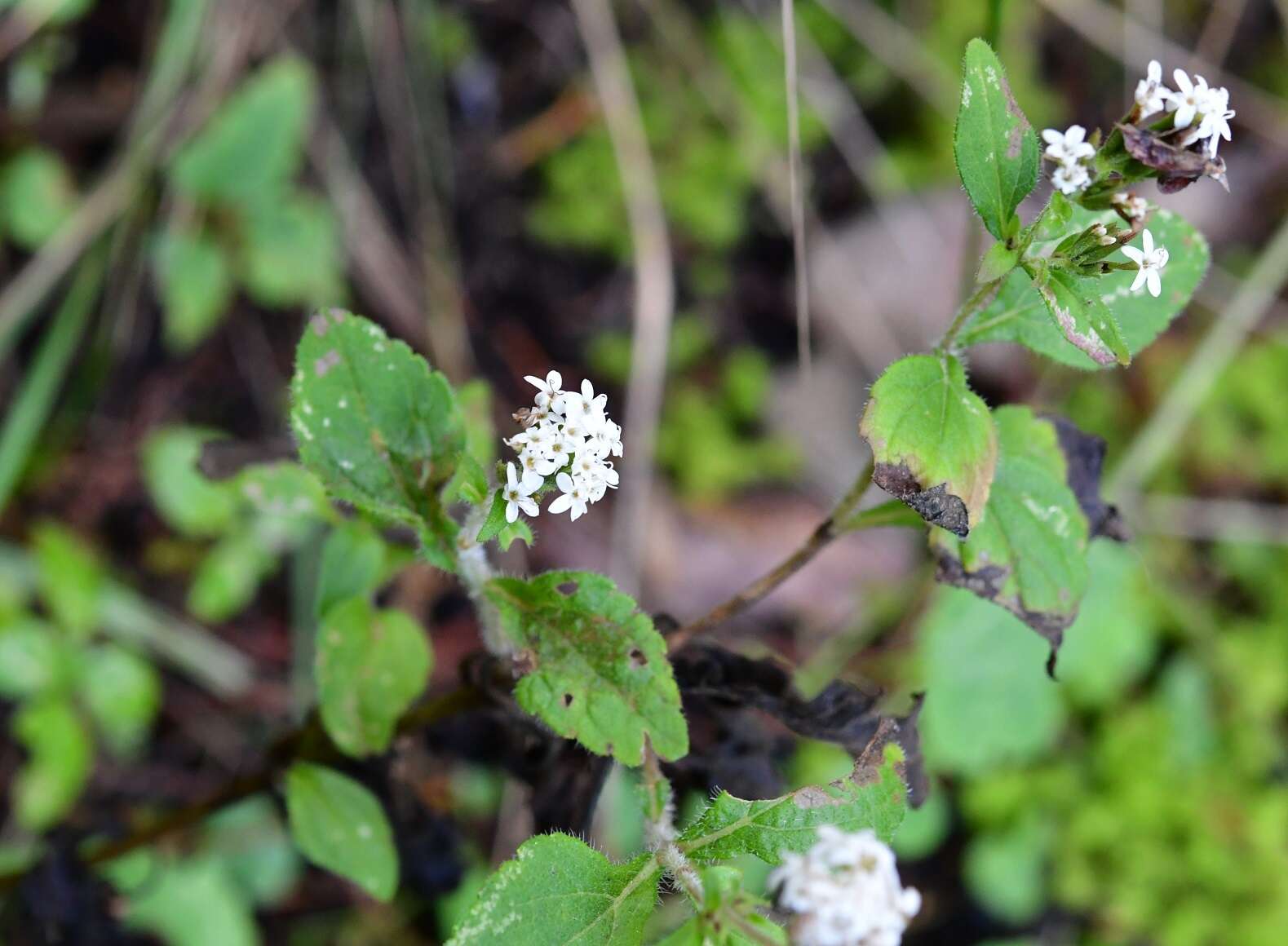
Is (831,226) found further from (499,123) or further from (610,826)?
(610,826)

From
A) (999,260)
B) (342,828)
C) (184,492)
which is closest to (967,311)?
(999,260)

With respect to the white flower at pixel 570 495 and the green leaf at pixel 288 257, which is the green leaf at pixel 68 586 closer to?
the green leaf at pixel 288 257

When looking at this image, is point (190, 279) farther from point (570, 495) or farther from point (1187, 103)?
point (1187, 103)

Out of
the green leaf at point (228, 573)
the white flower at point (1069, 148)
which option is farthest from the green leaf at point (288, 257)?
the white flower at point (1069, 148)

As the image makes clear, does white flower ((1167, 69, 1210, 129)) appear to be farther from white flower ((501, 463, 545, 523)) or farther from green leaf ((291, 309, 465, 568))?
green leaf ((291, 309, 465, 568))

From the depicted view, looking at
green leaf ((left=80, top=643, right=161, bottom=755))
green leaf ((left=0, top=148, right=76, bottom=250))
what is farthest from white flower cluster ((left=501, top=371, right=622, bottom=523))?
green leaf ((left=0, top=148, right=76, bottom=250))

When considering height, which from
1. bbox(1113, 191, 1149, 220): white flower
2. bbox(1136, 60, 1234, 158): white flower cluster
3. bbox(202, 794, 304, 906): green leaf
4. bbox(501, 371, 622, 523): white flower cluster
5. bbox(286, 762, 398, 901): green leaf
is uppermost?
bbox(1136, 60, 1234, 158): white flower cluster

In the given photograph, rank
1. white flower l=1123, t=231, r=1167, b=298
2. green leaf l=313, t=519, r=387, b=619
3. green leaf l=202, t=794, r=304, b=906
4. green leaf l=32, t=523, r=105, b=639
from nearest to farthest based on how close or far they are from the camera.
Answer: white flower l=1123, t=231, r=1167, b=298 → green leaf l=313, t=519, r=387, b=619 → green leaf l=32, t=523, r=105, b=639 → green leaf l=202, t=794, r=304, b=906
